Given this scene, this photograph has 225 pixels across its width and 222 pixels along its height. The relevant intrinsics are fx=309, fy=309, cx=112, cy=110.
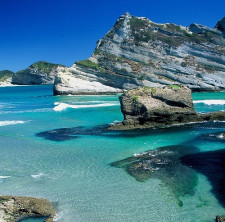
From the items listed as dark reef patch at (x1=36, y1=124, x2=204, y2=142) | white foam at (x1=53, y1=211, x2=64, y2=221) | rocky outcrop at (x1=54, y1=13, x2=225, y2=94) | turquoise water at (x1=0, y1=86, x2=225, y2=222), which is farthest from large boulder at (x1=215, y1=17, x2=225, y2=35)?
white foam at (x1=53, y1=211, x2=64, y2=221)

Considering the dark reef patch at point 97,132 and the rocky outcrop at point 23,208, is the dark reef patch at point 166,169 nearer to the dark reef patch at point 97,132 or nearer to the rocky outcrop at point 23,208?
the rocky outcrop at point 23,208

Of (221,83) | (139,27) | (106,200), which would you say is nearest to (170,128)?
(106,200)

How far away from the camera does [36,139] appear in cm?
2573

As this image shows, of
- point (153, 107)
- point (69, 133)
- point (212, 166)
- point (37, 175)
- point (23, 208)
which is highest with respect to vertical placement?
point (153, 107)

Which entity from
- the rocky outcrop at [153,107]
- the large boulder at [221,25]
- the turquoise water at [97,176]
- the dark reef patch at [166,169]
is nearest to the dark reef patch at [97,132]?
the turquoise water at [97,176]

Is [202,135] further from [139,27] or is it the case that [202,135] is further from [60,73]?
[139,27]

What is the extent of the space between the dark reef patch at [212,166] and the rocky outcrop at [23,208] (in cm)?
680

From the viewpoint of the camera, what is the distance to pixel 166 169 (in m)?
16.2

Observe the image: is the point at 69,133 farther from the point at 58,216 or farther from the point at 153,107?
the point at 58,216

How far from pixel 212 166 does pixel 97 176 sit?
6288 mm

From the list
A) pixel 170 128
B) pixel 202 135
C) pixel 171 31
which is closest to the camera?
pixel 202 135

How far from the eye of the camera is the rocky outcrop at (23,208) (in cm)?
1124

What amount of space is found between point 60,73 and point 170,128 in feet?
193

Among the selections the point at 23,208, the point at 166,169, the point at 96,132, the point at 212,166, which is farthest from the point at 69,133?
the point at 23,208
